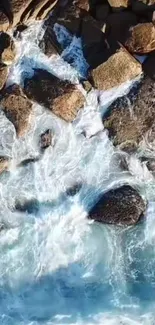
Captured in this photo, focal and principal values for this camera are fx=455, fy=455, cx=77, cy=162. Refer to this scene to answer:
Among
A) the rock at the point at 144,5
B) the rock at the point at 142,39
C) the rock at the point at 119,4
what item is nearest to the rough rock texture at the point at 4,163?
the rock at the point at 142,39

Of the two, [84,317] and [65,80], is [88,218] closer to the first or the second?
[84,317]

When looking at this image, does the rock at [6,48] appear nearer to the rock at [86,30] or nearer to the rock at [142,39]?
the rock at [86,30]

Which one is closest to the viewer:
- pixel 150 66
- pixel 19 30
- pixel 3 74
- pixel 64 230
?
pixel 150 66

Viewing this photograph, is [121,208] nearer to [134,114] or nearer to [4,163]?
[134,114]

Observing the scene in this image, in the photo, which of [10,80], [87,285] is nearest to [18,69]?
[10,80]

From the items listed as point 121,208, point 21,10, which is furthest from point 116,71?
point 121,208

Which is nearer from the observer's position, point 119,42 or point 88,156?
point 119,42

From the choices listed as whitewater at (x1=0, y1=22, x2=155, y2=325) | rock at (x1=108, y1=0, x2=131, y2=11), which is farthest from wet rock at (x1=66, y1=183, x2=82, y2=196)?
rock at (x1=108, y1=0, x2=131, y2=11)
